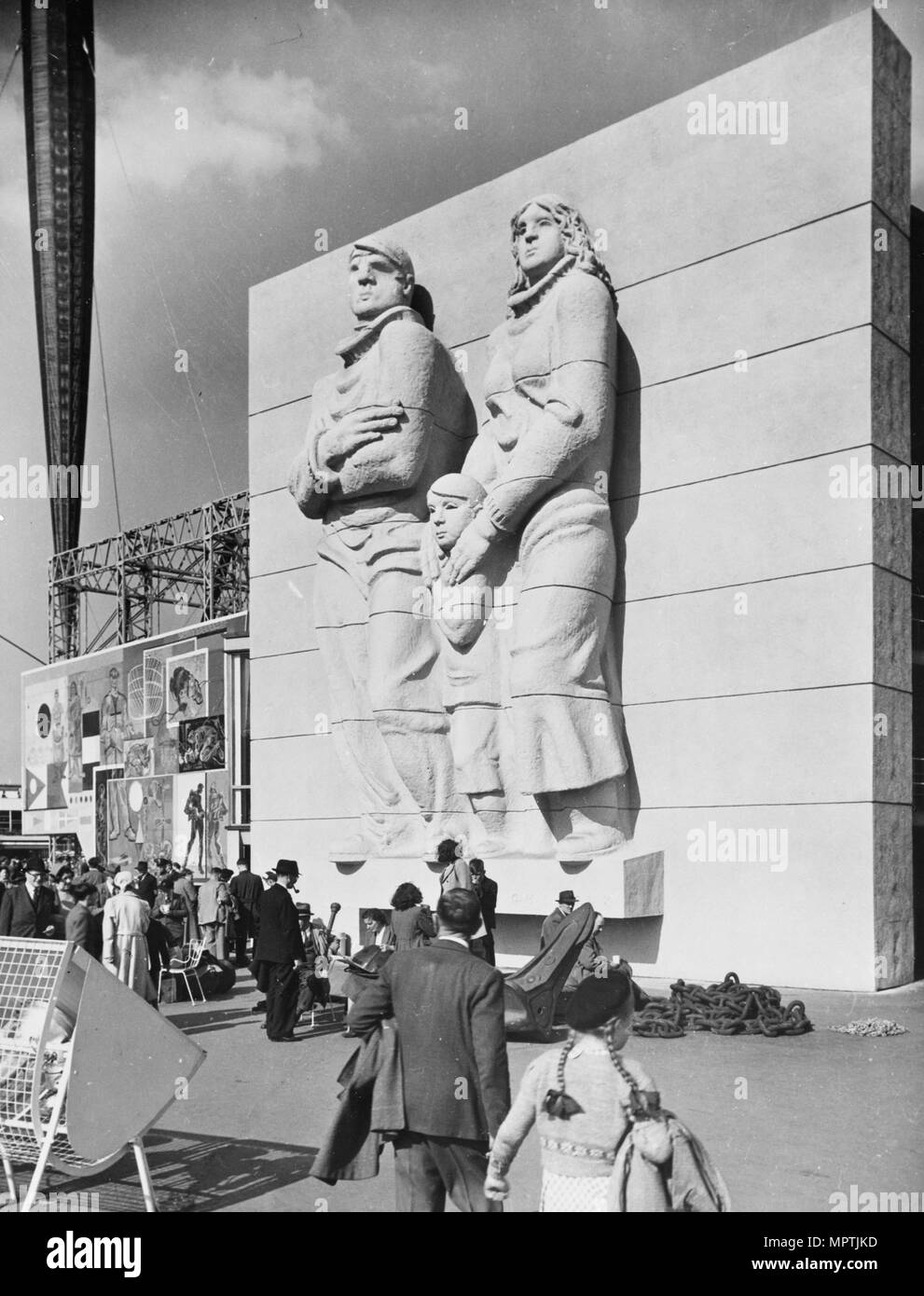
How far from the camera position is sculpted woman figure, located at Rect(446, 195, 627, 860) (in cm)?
1151

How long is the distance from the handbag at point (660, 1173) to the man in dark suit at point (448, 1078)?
74 centimetres

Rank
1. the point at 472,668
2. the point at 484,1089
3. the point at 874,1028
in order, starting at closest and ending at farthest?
1. the point at 484,1089
2. the point at 874,1028
3. the point at 472,668

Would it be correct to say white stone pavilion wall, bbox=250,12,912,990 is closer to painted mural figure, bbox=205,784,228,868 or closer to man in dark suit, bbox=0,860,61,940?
man in dark suit, bbox=0,860,61,940

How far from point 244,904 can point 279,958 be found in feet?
12.3

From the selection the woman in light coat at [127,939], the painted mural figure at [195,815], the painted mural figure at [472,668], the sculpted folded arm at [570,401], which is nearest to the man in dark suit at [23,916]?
the woman in light coat at [127,939]

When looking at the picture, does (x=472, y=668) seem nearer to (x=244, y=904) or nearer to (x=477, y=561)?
(x=477, y=561)

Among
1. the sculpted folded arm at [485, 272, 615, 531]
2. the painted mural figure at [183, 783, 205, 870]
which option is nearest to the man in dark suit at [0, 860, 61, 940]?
the sculpted folded arm at [485, 272, 615, 531]

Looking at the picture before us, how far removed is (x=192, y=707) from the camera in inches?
1128

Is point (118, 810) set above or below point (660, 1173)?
below

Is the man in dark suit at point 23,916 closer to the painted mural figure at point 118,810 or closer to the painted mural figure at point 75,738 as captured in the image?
the painted mural figure at point 118,810

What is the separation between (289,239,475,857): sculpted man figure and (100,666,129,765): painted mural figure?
1835 centimetres

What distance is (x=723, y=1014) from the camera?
921cm

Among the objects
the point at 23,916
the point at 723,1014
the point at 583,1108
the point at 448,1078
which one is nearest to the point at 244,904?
the point at 23,916
